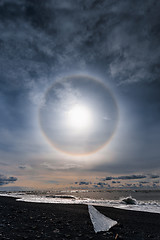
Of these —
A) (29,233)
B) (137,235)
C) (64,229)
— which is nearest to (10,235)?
(29,233)

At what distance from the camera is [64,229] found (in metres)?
9.72

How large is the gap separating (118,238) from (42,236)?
386 centimetres

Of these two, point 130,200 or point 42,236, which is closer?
point 42,236

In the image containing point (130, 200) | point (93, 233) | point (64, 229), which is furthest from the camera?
point (130, 200)

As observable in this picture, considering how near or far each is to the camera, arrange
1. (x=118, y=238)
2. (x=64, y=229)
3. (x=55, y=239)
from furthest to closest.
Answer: (x=64, y=229)
(x=118, y=238)
(x=55, y=239)

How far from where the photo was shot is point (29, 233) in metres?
8.34

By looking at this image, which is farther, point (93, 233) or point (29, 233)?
point (93, 233)

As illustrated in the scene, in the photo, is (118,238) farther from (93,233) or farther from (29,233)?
(29,233)

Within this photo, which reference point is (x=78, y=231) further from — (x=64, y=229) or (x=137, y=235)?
(x=137, y=235)

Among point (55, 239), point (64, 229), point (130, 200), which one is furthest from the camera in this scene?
point (130, 200)

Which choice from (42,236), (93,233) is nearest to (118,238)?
(93,233)

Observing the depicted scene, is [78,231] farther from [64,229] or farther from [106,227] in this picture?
[106,227]

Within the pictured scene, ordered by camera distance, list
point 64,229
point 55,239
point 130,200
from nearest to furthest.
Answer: point 55,239 → point 64,229 → point 130,200

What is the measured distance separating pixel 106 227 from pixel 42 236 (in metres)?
4.28
